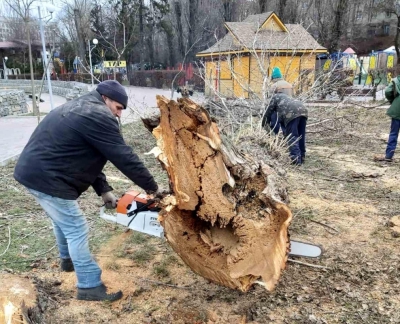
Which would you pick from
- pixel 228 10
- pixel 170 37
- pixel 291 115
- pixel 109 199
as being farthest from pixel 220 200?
pixel 170 37

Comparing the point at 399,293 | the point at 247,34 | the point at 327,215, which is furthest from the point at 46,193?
the point at 247,34

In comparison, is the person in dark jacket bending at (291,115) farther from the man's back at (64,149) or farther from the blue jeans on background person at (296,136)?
the man's back at (64,149)

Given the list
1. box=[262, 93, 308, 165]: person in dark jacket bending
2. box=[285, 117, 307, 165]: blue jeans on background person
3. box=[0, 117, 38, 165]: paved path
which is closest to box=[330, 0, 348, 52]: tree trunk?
box=[0, 117, 38, 165]: paved path

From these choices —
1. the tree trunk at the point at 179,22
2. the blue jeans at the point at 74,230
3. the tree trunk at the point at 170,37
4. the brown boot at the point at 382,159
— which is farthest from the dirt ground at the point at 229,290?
the tree trunk at the point at 170,37

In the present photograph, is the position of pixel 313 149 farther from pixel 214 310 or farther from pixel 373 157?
pixel 214 310

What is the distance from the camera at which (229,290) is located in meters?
2.90

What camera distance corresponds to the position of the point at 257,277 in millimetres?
2465

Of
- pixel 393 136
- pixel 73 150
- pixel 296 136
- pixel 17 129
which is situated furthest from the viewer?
pixel 17 129

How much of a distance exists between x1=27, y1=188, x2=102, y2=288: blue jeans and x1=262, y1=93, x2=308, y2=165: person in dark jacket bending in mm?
3890

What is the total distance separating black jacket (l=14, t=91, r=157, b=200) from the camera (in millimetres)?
2471

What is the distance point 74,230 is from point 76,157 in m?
0.53

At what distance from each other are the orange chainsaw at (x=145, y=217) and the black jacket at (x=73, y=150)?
0.43m

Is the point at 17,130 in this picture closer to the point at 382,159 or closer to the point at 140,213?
the point at 140,213

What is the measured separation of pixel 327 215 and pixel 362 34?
45826 millimetres
